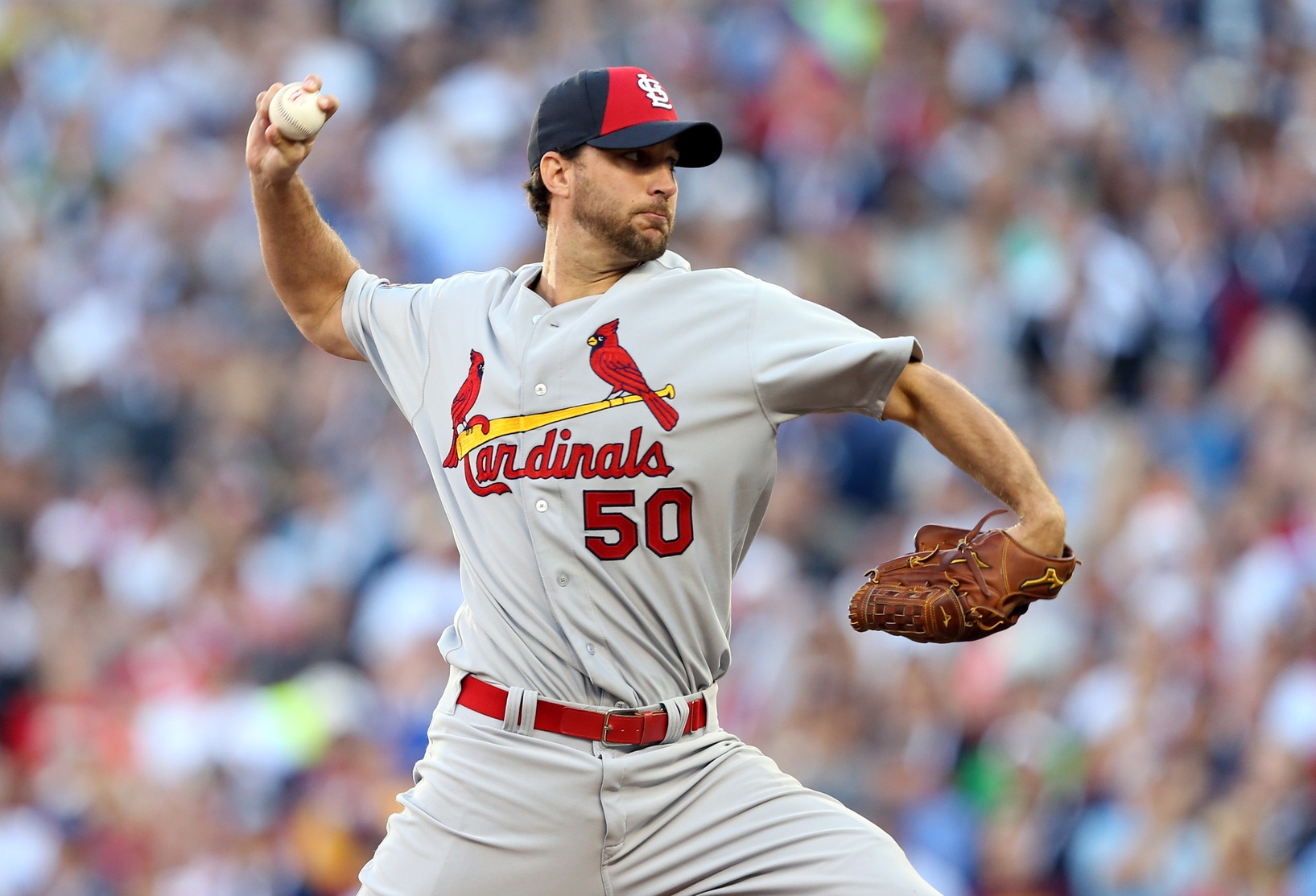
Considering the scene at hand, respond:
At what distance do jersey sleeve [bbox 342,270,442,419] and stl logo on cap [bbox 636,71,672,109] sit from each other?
60cm

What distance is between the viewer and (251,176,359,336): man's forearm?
11.5 ft

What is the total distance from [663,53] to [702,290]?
6354mm

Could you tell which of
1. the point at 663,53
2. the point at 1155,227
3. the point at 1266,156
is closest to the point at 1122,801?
the point at 1155,227

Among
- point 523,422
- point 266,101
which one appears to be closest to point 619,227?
point 523,422

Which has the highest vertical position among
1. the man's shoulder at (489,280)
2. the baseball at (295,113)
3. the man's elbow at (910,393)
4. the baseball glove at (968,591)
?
the baseball at (295,113)

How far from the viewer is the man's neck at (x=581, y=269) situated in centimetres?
335

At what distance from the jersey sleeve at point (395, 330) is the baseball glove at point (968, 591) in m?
1.03

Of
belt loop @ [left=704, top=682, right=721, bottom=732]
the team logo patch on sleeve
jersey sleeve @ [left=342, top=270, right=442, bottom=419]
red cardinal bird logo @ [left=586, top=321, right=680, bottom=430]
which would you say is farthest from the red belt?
jersey sleeve @ [left=342, top=270, right=442, bottom=419]

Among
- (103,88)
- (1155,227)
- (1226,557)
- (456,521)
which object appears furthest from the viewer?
(103,88)

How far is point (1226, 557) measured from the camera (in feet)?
21.1

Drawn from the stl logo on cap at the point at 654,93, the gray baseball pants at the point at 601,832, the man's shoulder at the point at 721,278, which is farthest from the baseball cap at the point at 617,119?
the gray baseball pants at the point at 601,832

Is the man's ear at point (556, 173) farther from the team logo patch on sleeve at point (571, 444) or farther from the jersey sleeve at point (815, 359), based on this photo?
the jersey sleeve at point (815, 359)

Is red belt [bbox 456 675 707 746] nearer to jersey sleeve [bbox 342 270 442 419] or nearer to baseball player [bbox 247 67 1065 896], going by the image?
baseball player [bbox 247 67 1065 896]

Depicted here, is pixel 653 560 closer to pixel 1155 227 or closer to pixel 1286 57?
pixel 1155 227
